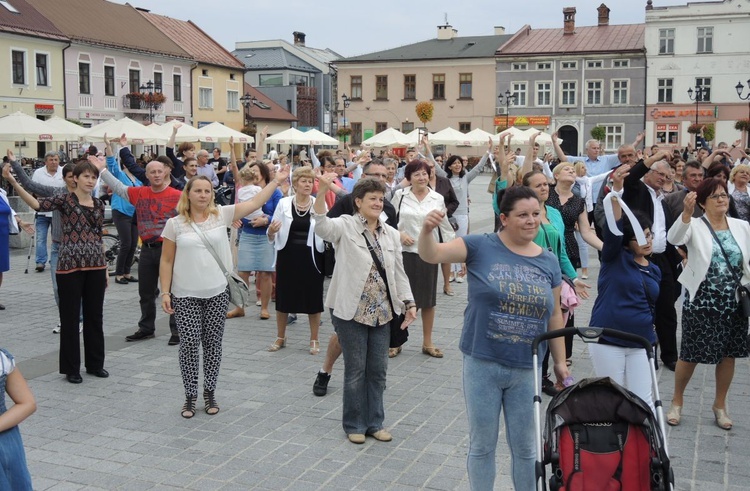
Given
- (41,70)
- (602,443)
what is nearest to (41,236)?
(602,443)

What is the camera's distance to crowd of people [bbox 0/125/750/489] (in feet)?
14.6

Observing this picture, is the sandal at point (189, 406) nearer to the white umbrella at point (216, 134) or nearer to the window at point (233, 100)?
the white umbrella at point (216, 134)

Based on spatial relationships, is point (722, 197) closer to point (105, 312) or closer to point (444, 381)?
point (444, 381)

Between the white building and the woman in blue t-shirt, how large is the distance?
5830 cm

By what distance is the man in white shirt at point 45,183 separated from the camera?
42.9ft

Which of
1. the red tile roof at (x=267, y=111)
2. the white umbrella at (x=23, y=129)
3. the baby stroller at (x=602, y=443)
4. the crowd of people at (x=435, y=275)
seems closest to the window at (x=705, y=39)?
the red tile roof at (x=267, y=111)

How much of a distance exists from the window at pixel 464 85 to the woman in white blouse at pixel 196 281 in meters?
60.4

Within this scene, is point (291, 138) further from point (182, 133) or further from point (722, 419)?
point (722, 419)

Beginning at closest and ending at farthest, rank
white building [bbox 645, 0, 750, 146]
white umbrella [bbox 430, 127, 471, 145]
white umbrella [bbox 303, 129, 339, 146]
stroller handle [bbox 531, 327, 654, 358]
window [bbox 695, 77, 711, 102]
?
stroller handle [bbox 531, 327, 654, 358] → white umbrella [bbox 303, 129, 339, 146] → white umbrella [bbox 430, 127, 471, 145] → white building [bbox 645, 0, 750, 146] → window [bbox 695, 77, 711, 102]

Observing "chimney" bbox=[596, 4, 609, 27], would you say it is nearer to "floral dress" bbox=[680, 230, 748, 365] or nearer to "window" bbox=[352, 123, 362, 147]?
"window" bbox=[352, 123, 362, 147]

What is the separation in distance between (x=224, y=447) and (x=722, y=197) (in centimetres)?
412

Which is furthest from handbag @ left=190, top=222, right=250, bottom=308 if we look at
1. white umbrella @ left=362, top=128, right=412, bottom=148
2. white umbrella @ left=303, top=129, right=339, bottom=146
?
white umbrella @ left=362, top=128, right=412, bottom=148

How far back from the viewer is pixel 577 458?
3691 millimetres

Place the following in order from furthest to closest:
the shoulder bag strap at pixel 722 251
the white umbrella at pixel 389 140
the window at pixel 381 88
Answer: the window at pixel 381 88 < the white umbrella at pixel 389 140 < the shoulder bag strap at pixel 722 251
